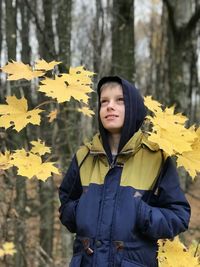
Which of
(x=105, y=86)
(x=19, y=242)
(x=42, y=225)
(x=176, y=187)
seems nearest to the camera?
(x=176, y=187)

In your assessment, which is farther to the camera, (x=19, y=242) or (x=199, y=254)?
(x=19, y=242)

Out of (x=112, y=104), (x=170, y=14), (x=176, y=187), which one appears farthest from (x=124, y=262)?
(x=170, y=14)

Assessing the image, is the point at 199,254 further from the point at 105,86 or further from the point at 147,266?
the point at 105,86

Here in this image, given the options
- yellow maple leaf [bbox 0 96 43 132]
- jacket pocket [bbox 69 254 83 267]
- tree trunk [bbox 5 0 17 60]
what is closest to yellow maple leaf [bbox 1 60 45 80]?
yellow maple leaf [bbox 0 96 43 132]

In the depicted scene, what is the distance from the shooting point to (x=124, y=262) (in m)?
2.18

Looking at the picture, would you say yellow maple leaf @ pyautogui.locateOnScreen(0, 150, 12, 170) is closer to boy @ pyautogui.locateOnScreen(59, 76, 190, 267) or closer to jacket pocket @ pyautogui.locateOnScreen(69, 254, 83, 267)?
boy @ pyautogui.locateOnScreen(59, 76, 190, 267)

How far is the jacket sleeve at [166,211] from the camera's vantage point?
222 cm

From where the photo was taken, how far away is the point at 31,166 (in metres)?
2.52

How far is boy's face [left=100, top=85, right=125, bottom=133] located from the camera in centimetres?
242

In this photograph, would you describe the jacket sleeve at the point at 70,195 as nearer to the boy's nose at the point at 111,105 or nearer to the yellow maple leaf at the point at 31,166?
the yellow maple leaf at the point at 31,166

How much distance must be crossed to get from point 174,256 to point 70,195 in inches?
27.6

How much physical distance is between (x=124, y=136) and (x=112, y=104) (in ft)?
0.62

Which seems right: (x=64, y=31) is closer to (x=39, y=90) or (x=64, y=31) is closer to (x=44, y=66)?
(x=44, y=66)

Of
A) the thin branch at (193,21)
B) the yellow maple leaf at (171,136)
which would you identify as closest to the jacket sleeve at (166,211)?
the yellow maple leaf at (171,136)
